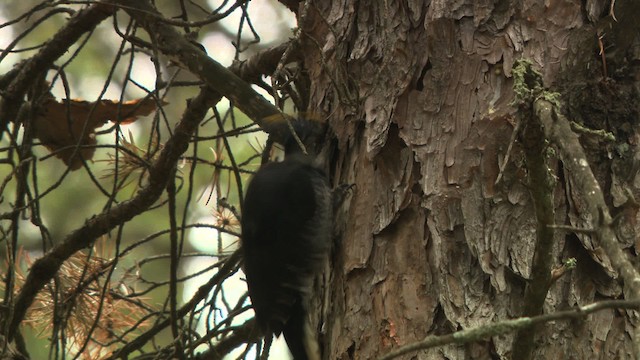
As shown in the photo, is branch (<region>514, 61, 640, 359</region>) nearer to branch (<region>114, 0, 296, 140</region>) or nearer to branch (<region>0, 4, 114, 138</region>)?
branch (<region>114, 0, 296, 140</region>)

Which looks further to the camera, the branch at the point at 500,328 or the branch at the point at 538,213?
the branch at the point at 538,213

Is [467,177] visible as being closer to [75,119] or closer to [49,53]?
[49,53]

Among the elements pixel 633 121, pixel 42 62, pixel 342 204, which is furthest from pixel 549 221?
pixel 42 62

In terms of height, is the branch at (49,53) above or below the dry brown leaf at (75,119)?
above

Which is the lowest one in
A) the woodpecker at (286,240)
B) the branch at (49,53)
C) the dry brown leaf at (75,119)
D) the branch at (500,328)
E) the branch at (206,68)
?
the branch at (500,328)

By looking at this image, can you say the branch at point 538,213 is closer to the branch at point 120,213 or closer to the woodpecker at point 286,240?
the woodpecker at point 286,240

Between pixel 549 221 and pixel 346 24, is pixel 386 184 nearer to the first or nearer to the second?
pixel 346 24

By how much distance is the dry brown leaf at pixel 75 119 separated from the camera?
3.22 metres

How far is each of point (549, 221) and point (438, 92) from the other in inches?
30.6

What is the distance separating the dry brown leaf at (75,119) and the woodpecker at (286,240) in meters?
0.71

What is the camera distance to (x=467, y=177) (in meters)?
2.20

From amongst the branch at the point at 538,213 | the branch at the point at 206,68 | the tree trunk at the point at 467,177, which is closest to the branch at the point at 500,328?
the branch at the point at 538,213

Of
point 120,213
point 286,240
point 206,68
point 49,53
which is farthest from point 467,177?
point 49,53

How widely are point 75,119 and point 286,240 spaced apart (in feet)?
3.85
